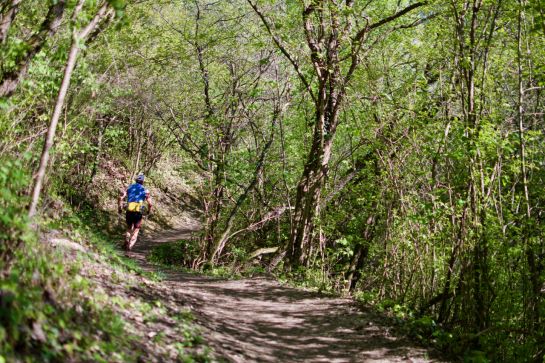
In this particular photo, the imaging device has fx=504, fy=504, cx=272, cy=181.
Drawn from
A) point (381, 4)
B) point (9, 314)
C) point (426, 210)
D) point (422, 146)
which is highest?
point (381, 4)

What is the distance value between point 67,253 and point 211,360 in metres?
1.91

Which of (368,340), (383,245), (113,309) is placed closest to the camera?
(113,309)

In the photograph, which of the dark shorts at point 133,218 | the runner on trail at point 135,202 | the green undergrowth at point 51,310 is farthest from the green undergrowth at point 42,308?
the dark shorts at point 133,218

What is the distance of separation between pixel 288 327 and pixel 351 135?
17.5 feet

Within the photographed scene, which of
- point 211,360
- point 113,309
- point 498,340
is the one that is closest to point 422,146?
point 498,340

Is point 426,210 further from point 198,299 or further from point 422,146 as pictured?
point 198,299

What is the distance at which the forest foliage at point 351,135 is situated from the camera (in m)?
6.72

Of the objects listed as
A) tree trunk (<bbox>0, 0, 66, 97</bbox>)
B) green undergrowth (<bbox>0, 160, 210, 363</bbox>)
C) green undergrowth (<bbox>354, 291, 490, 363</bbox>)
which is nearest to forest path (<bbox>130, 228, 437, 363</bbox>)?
green undergrowth (<bbox>354, 291, 490, 363</bbox>)

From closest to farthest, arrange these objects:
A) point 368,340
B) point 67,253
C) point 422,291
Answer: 1. point 67,253
2. point 368,340
3. point 422,291

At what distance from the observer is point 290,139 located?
571 inches

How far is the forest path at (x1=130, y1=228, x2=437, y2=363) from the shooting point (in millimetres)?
6008

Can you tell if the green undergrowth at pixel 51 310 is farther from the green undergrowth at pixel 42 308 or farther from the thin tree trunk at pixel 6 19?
the thin tree trunk at pixel 6 19

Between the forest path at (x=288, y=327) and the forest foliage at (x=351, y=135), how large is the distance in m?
0.72

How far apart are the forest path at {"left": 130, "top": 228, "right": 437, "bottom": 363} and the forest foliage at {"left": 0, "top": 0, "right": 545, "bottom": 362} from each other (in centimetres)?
72
